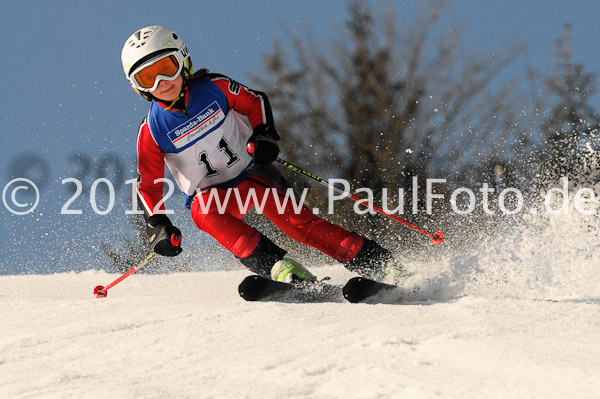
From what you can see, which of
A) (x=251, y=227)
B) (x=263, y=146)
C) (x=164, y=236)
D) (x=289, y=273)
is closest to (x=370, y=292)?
(x=289, y=273)

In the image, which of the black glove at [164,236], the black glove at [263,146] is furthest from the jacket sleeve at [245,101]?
the black glove at [164,236]

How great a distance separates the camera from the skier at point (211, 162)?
374 centimetres

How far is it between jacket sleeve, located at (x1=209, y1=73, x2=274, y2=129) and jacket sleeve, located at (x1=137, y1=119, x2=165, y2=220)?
0.55 m

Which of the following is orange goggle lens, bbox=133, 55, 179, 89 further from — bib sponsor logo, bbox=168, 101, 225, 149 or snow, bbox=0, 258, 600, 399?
snow, bbox=0, 258, 600, 399

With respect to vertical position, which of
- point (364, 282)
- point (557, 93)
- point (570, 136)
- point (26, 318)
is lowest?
point (26, 318)

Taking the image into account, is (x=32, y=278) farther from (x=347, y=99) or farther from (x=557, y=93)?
(x=557, y=93)

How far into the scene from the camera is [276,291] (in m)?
3.57

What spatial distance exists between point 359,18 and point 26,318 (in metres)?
13.7

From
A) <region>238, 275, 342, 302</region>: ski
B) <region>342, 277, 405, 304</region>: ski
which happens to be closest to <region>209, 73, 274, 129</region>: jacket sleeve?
<region>238, 275, 342, 302</region>: ski

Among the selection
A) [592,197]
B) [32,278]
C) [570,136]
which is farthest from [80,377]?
[570,136]

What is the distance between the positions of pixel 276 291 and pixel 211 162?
0.97 meters

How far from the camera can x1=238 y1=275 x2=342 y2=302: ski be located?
356 cm

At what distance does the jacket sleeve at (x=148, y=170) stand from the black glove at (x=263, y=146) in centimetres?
Answer: 58

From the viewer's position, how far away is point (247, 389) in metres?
2.07
